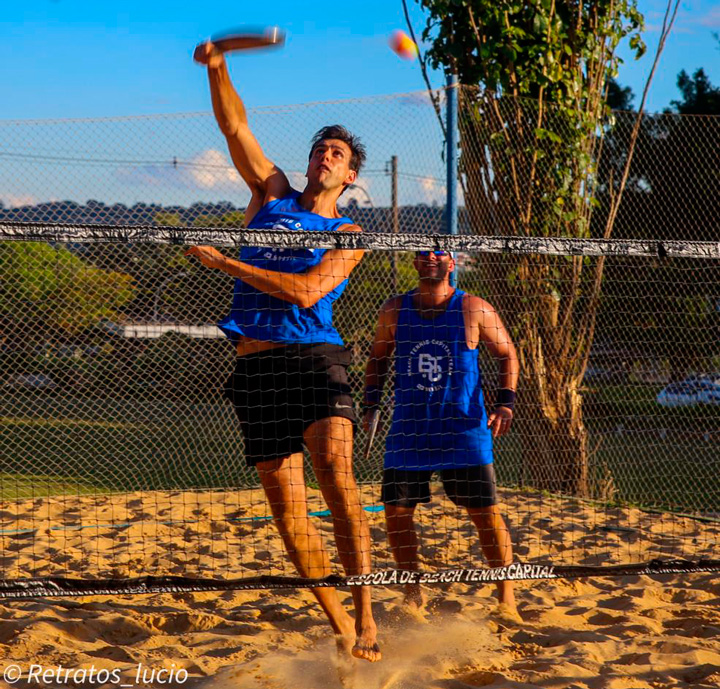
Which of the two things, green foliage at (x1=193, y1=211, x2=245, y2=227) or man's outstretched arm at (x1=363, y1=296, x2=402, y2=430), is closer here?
man's outstretched arm at (x1=363, y1=296, x2=402, y2=430)

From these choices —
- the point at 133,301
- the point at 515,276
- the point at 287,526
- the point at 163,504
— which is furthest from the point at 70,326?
the point at 287,526

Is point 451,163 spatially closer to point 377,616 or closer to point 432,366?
point 432,366

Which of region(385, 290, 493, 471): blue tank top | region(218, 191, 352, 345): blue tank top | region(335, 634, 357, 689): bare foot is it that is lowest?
region(335, 634, 357, 689): bare foot

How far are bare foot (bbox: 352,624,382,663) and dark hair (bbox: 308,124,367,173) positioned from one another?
191cm

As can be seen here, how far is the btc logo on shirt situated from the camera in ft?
13.7

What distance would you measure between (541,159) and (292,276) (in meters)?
4.42

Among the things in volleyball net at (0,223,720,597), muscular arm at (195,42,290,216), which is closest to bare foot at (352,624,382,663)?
volleyball net at (0,223,720,597)

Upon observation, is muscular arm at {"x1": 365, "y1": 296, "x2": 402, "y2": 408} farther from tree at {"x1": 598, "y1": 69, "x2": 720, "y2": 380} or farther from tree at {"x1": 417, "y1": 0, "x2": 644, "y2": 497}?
tree at {"x1": 598, "y1": 69, "x2": 720, "y2": 380}

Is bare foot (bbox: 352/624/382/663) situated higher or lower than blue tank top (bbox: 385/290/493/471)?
lower

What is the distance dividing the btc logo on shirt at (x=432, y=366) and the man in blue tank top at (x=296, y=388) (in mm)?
759

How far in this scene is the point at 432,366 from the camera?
4.17 meters

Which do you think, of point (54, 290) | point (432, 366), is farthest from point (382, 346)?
point (54, 290)

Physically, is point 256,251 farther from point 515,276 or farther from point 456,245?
Result: point 515,276

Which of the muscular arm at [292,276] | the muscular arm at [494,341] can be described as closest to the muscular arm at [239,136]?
the muscular arm at [292,276]
